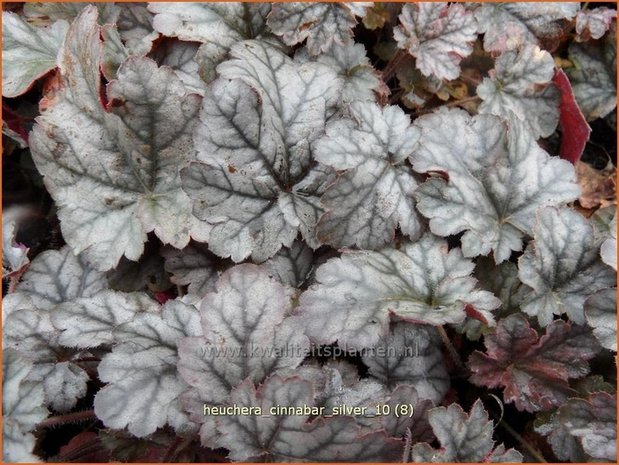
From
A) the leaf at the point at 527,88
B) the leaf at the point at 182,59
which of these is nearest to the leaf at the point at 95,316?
the leaf at the point at 182,59

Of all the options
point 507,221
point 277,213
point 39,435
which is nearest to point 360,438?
point 277,213

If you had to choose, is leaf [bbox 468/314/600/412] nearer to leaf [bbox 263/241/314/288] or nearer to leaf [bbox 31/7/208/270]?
leaf [bbox 263/241/314/288]

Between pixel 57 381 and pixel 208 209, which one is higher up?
pixel 208 209

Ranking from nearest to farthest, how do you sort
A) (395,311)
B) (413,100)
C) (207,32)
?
(395,311)
(207,32)
(413,100)

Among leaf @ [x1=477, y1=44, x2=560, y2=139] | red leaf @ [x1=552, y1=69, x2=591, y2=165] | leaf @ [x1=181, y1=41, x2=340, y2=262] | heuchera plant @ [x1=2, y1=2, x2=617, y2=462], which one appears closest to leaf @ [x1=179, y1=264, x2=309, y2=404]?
heuchera plant @ [x1=2, y1=2, x2=617, y2=462]

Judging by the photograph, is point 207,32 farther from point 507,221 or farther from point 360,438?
point 360,438

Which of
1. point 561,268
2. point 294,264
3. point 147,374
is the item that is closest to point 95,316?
point 147,374

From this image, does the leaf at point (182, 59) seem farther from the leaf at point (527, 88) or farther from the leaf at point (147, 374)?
the leaf at point (527, 88)
